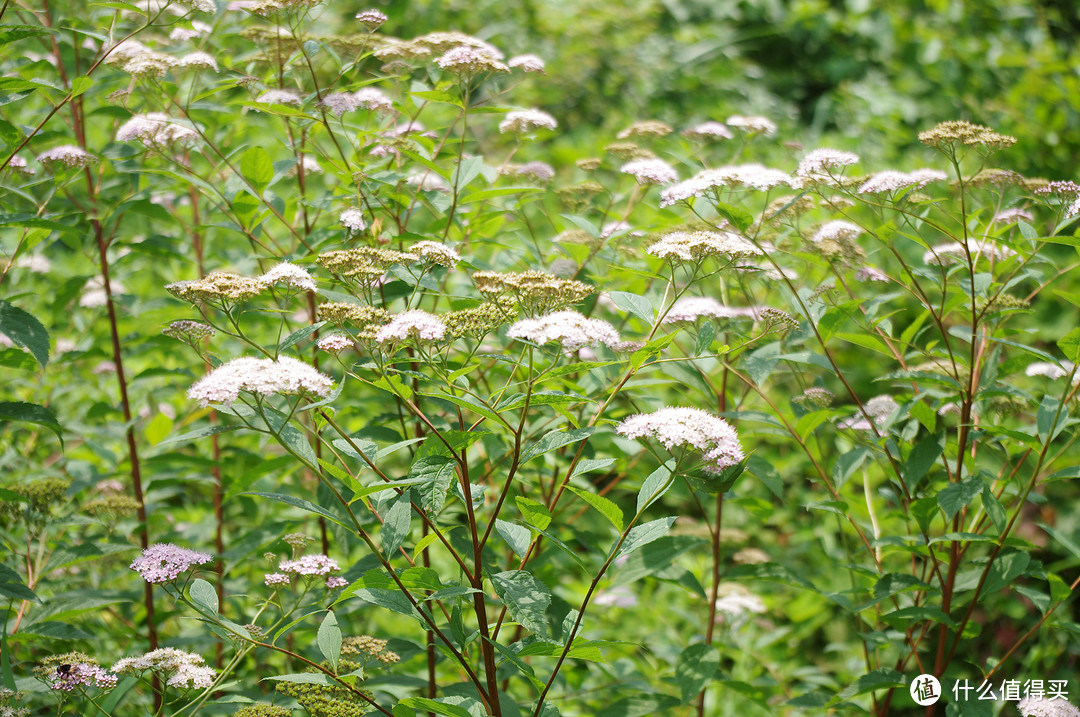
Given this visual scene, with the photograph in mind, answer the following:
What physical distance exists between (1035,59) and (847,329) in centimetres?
249

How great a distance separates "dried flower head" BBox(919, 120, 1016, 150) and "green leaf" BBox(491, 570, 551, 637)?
56.7 inches

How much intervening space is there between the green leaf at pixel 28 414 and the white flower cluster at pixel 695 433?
133cm

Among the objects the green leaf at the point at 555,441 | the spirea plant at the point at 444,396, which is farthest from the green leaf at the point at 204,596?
the green leaf at the point at 555,441

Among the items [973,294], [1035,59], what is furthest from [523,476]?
[1035,59]

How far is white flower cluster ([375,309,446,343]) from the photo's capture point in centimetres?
151

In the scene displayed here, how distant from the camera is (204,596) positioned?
163 cm

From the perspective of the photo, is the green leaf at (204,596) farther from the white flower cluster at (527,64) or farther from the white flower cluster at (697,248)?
the white flower cluster at (527,64)

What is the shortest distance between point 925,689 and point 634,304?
130 centimetres

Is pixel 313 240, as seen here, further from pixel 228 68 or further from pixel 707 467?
pixel 707 467

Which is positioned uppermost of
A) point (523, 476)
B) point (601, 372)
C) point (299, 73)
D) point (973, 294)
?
point (299, 73)

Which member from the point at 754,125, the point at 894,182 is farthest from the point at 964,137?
the point at 754,125

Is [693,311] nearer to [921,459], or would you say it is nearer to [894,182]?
[894,182]

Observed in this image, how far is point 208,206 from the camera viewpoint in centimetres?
301

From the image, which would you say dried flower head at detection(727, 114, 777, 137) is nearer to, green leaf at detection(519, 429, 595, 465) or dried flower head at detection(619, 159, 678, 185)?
dried flower head at detection(619, 159, 678, 185)
